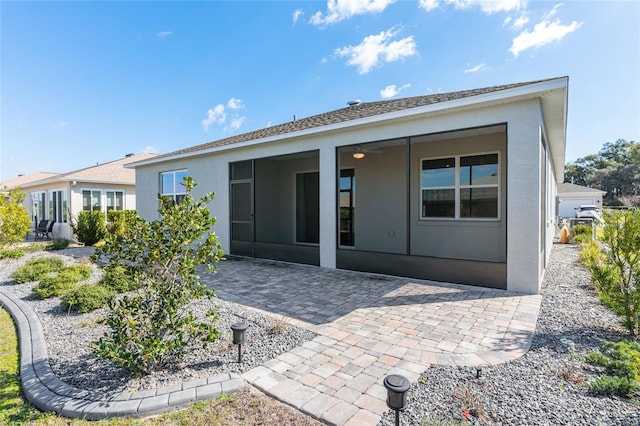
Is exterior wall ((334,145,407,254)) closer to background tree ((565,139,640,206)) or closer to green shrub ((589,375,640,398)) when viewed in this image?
green shrub ((589,375,640,398))

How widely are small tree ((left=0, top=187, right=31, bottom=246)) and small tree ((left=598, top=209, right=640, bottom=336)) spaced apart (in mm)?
13602

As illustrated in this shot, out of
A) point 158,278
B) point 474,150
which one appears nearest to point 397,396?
point 158,278

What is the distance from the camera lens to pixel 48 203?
1888 cm

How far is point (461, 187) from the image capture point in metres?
8.25

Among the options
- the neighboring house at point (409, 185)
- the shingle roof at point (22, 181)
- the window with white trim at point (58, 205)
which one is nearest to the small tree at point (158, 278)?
the neighboring house at point (409, 185)

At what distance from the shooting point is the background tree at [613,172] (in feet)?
135

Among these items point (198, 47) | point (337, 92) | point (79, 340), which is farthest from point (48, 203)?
point (79, 340)

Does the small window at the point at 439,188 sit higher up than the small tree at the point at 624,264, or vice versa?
the small window at the point at 439,188

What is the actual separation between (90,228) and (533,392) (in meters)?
16.4

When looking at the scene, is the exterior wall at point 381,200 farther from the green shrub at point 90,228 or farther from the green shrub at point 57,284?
the green shrub at point 90,228

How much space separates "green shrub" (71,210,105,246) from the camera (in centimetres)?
1369

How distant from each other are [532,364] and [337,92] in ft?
52.7

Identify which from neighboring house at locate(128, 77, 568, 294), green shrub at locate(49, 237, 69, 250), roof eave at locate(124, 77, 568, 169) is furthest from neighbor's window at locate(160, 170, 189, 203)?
green shrub at locate(49, 237, 69, 250)

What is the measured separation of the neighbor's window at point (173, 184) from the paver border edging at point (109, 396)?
9.72 meters
